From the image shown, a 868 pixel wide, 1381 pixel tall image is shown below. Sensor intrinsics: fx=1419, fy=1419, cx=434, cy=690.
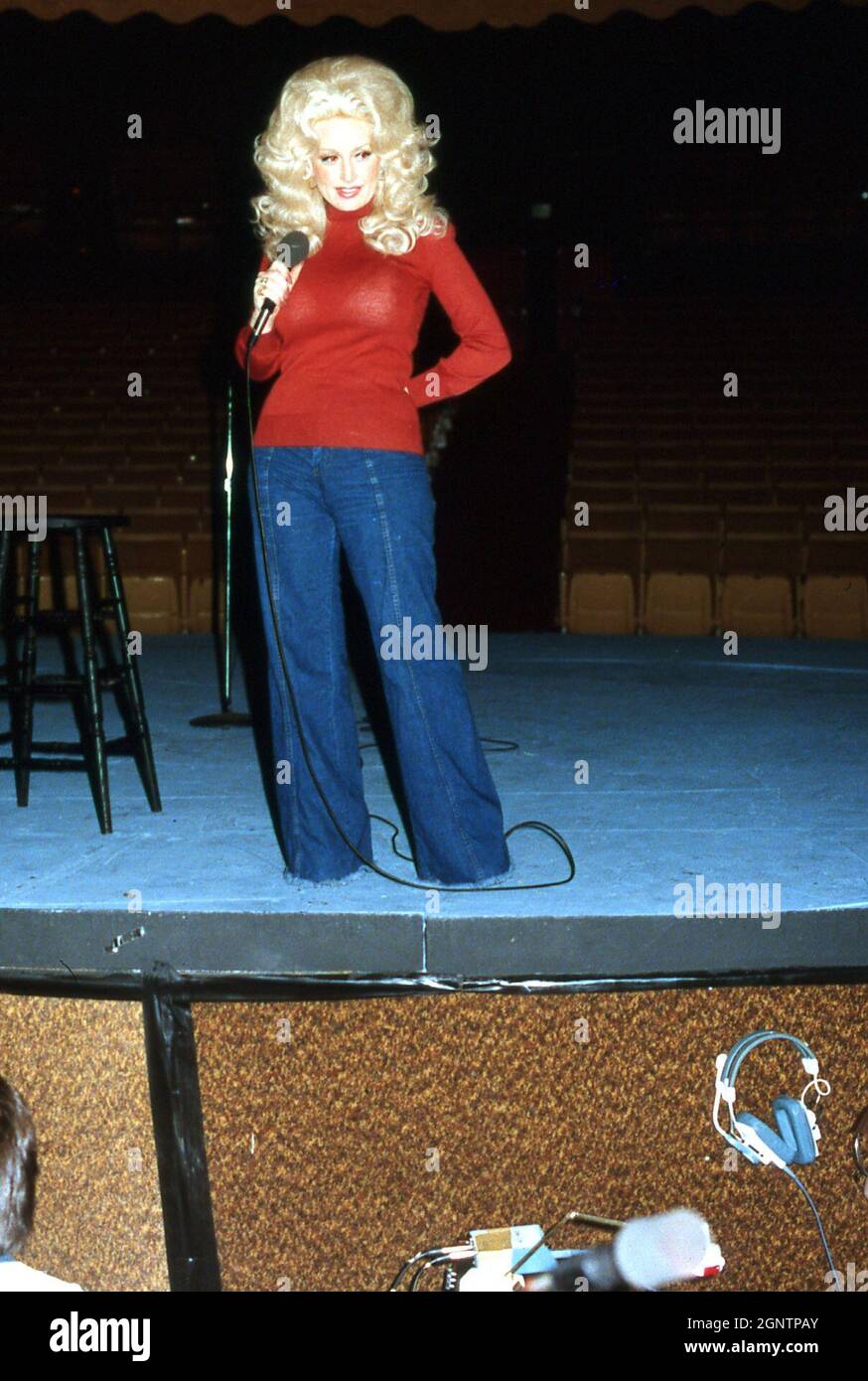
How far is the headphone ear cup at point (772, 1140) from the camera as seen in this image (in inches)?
76.7

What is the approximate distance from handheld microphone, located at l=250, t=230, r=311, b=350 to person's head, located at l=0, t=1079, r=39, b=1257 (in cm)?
124

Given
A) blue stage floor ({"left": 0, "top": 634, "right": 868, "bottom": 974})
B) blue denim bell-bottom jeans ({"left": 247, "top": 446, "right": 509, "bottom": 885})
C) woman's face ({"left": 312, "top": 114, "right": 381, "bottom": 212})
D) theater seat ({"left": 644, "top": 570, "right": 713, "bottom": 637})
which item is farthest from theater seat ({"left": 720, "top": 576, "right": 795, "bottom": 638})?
woman's face ({"left": 312, "top": 114, "right": 381, "bottom": 212})

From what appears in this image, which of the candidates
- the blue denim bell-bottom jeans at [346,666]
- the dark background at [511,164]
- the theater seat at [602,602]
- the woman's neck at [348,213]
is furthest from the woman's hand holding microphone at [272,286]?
the dark background at [511,164]

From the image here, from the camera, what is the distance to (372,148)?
2.22m

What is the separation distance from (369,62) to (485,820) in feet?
4.01

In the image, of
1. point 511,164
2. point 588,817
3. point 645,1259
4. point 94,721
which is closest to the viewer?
point 645,1259

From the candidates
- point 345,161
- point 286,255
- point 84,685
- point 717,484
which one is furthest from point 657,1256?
point 717,484

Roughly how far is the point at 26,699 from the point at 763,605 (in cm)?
378

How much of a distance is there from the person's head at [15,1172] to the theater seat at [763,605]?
4964mm

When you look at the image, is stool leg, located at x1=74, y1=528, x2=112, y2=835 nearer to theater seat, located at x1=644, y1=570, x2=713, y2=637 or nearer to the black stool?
the black stool

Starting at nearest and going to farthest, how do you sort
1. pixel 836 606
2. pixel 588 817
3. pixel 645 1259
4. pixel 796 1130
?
pixel 645 1259, pixel 796 1130, pixel 588 817, pixel 836 606

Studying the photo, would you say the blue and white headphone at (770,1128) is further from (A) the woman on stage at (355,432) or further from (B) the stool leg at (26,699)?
(B) the stool leg at (26,699)

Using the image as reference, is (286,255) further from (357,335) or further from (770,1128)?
(770,1128)
